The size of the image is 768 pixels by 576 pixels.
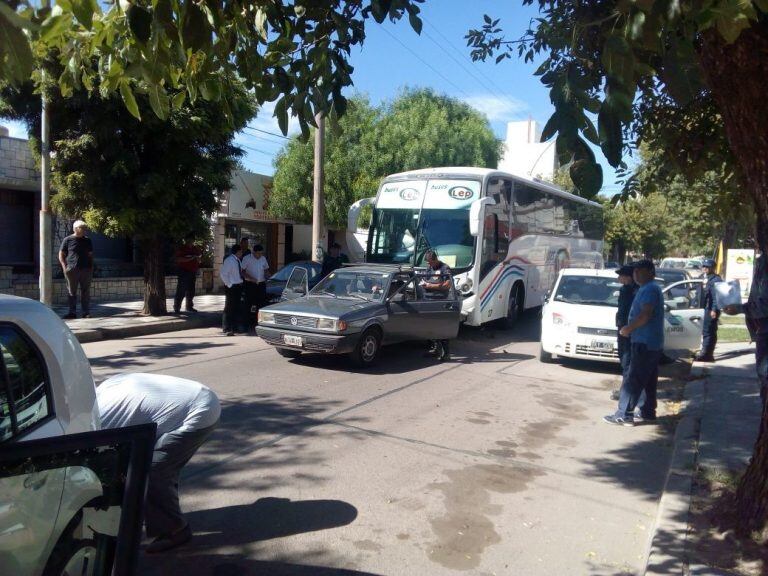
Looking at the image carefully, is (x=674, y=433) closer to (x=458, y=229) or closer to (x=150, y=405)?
(x=150, y=405)

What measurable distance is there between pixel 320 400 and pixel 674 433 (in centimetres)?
397

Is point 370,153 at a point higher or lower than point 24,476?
higher

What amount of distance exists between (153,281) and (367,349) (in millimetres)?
6785

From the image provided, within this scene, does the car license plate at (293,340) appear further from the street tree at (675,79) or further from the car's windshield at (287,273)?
the street tree at (675,79)

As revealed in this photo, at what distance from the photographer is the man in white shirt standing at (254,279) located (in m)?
13.3

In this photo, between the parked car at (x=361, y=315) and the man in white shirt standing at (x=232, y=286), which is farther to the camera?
the man in white shirt standing at (x=232, y=286)

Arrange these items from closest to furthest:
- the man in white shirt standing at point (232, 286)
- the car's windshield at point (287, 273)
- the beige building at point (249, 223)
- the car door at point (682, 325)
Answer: the car door at point (682, 325)
the man in white shirt standing at point (232, 286)
the car's windshield at point (287, 273)
the beige building at point (249, 223)

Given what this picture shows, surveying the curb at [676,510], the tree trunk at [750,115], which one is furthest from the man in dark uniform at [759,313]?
the tree trunk at [750,115]

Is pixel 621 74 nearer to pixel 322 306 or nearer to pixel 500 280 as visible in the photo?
pixel 322 306

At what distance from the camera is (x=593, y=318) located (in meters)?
10.4

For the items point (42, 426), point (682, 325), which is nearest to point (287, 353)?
point (682, 325)

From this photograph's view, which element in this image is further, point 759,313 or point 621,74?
point 759,313

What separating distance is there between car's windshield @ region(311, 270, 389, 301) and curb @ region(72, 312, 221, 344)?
4021 millimetres

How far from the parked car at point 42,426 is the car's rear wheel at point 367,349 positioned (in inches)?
254
